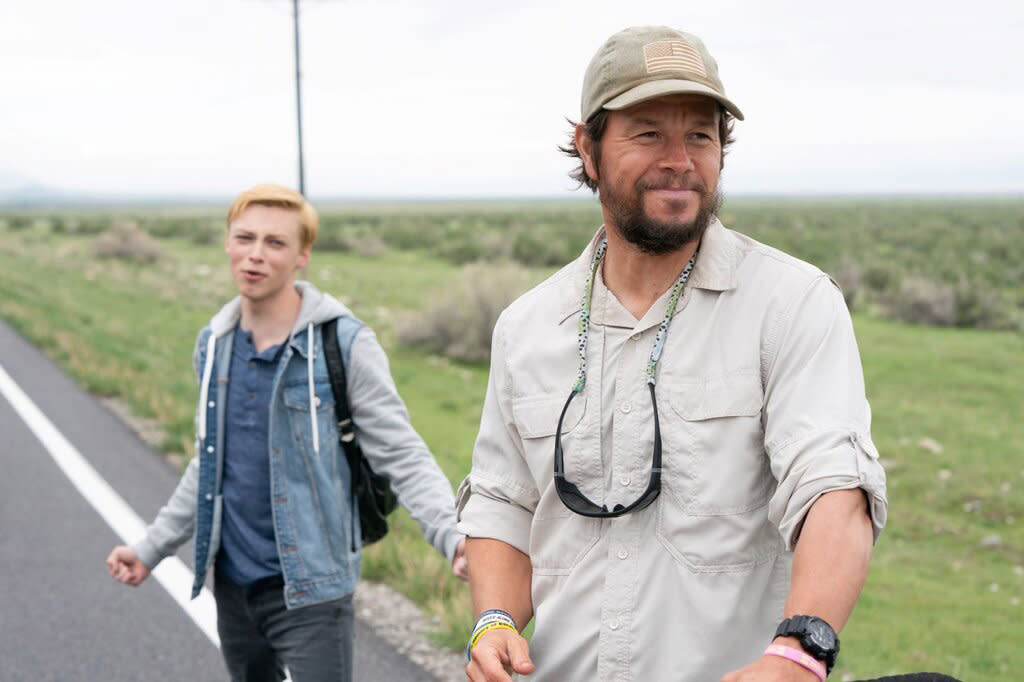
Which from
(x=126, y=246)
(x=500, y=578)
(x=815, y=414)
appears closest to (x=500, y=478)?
(x=500, y=578)

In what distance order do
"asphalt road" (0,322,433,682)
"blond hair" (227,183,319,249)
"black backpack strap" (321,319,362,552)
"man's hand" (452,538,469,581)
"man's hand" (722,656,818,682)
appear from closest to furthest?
"man's hand" (722,656,818,682)
"man's hand" (452,538,469,581)
"black backpack strap" (321,319,362,552)
"blond hair" (227,183,319,249)
"asphalt road" (0,322,433,682)

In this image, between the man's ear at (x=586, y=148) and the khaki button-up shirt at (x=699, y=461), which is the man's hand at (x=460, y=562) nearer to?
the khaki button-up shirt at (x=699, y=461)

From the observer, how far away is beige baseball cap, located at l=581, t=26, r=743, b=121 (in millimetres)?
2041

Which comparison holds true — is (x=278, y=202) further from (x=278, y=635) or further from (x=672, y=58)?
(x=672, y=58)

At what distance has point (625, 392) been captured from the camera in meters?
2.13

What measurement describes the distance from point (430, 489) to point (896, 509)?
732 cm

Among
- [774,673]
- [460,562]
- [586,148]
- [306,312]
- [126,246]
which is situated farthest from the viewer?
[126,246]

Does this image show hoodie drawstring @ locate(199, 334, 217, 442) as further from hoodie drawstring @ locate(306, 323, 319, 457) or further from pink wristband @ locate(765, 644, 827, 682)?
pink wristband @ locate(765, 644, 827, 682)

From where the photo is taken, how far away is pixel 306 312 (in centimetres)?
362

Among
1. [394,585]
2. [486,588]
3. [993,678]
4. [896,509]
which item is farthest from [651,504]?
[896,509]

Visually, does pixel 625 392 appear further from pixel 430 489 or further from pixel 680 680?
pixel 430 489

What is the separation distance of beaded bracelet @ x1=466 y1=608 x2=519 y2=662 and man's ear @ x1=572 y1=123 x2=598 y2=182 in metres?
0.92

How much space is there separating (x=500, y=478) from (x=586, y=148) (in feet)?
2.38

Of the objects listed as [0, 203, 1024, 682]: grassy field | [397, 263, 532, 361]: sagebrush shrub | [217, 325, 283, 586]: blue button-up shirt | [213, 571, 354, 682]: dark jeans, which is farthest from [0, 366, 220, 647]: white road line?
[397, 263, 532, 361]: sagebrush shrub
